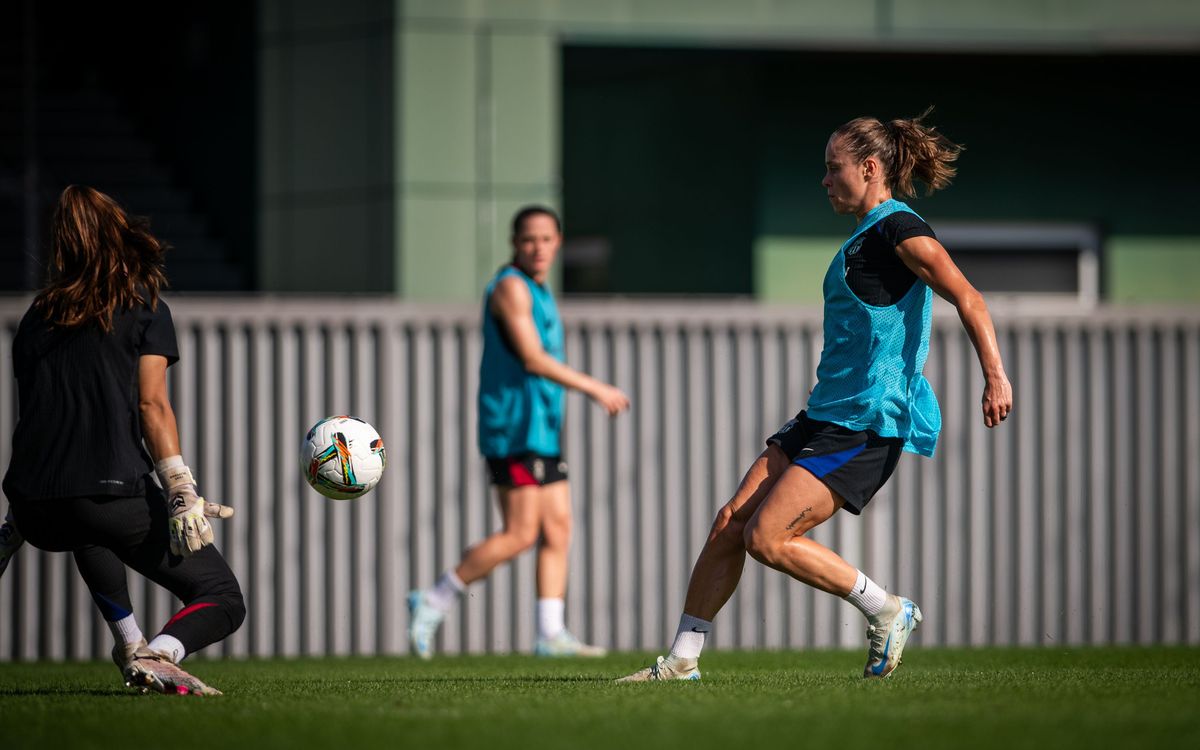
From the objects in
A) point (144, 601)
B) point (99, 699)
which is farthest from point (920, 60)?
point (99, 699)

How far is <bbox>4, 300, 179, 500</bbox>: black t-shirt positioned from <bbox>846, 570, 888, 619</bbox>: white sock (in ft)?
8.14

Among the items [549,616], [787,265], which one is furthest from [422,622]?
[787,265]

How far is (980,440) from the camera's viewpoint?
9898 mm

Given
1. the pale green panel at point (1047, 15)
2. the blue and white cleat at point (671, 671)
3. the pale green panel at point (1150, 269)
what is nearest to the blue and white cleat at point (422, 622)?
the blue and white cleat at point (671, 671)

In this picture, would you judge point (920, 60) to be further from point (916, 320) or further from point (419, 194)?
point (916, 320)

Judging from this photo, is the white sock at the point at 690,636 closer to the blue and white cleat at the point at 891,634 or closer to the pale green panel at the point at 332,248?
the blue and white cleat at the point at 891,634

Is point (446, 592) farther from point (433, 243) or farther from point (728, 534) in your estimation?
point (433, 243)

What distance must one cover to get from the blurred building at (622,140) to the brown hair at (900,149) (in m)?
5.16

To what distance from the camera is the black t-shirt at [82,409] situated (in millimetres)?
5730

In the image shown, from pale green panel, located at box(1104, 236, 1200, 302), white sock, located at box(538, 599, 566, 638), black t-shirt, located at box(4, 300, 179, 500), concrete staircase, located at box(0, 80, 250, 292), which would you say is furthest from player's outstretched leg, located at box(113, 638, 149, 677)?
pale green panel, located at box(1104, 236, 1200, 302)

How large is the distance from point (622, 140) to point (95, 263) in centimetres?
805

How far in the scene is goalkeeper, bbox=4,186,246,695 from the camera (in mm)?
5750

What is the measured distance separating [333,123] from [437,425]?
292 cm

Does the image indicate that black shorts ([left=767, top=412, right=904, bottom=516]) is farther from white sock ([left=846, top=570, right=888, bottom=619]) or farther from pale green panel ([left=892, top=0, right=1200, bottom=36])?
pale green panel ([left=892, top=0, right=1200, bottom=36])
